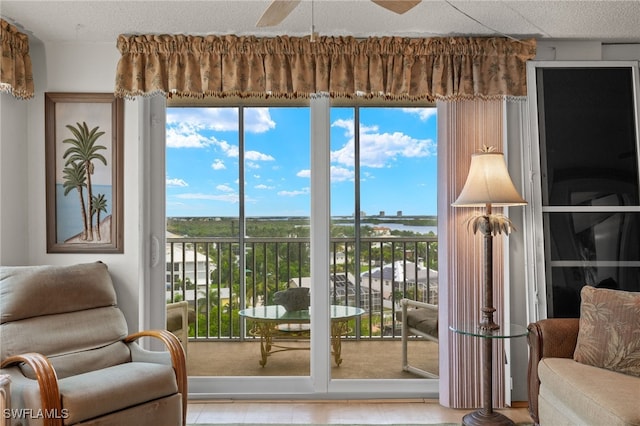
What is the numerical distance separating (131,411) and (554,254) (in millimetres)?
2617

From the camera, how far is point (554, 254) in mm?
3268

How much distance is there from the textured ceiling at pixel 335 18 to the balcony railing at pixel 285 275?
137 centimetres

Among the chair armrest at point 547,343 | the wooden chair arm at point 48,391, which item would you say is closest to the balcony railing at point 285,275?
the chair armrest at point 547,343

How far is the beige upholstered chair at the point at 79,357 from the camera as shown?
227 centimetres

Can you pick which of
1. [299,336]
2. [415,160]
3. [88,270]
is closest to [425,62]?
[415,160]

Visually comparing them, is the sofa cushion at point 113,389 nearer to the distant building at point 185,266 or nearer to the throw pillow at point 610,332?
the distant building at point 185,266

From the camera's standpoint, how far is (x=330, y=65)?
3.28 meters

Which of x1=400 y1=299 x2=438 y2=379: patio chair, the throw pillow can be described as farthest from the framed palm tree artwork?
the throw pillow

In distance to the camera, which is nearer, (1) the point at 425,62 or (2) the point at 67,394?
(2) the point at 67,394

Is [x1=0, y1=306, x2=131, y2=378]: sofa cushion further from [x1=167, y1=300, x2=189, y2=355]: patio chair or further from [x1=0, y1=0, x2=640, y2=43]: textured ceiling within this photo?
[x1=0, y1=0, x2=640, y2=43]: textured ceiling

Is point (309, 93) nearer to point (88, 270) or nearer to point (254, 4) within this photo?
point (254, 4)

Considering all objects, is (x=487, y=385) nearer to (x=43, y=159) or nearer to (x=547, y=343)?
(x=547, y=343)

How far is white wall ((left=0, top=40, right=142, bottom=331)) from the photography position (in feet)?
10.8

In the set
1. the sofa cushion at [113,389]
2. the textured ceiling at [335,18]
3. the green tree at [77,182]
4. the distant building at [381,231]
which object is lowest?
the sofa cushion at [113,389]
